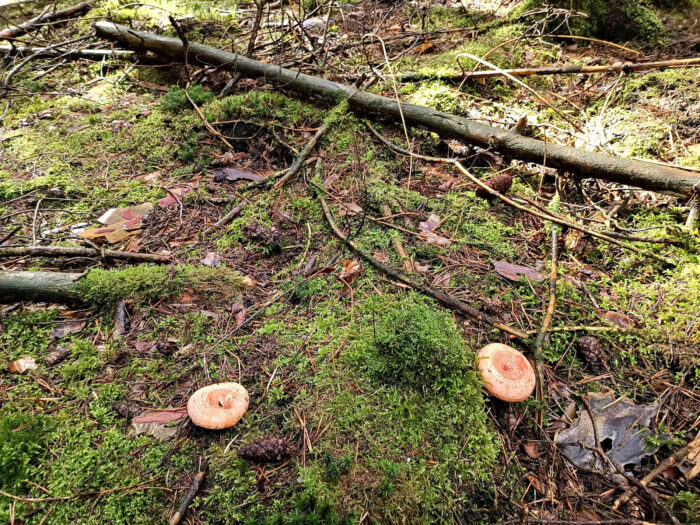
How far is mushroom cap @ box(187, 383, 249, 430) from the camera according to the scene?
196cm

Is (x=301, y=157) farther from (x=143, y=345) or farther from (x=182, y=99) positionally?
(x=143, y=345)

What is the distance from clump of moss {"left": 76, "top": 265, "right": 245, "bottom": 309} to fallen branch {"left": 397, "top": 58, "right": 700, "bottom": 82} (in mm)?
3460

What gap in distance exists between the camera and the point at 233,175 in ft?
12.1

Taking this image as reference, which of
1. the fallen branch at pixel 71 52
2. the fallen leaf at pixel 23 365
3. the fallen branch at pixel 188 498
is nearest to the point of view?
the fallen branch at pixel 188 498

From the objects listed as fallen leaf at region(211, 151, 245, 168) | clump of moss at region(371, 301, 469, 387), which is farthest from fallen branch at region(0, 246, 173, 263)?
clump of moss at region(371, 301, 469, 387)

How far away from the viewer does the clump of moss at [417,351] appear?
2.14 metres

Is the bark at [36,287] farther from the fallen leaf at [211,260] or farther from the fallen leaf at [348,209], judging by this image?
the fallen leaf at [348,209]

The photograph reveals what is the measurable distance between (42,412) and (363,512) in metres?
1.94

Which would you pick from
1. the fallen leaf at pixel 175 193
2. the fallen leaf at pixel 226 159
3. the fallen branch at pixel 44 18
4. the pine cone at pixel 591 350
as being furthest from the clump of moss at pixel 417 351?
the fallen branch at pixel 44 18

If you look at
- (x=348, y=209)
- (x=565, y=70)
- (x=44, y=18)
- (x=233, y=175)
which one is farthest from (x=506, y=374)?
(x=44, y=18)

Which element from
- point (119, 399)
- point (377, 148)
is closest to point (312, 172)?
point (377, 148)

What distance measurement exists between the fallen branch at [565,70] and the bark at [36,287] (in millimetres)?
4165

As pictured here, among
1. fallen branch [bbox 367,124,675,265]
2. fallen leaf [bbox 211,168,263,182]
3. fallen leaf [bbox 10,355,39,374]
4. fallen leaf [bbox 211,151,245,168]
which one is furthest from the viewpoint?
fallen leaf [bbox 211,151,245,168]

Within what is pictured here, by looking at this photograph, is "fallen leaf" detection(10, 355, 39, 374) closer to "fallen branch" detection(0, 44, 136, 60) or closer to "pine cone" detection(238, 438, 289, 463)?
"pine cone" detection(238, 438, 289, 463)
